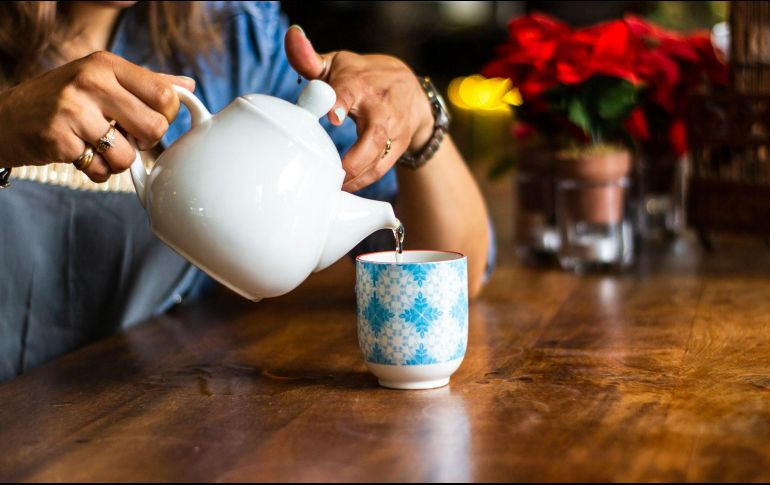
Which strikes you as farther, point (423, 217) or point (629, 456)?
point (423, 217)

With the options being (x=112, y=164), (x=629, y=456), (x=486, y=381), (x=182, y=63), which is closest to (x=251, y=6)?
(x=182, y=63)

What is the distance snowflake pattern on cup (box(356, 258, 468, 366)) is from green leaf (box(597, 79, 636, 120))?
712 millimetres

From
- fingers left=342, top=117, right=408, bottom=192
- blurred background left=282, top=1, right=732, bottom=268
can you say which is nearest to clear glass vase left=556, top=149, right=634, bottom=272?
fingers left=342, top=117, right=408, bottom=192

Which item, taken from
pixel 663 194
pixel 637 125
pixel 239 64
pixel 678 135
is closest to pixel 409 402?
pixel 239 64

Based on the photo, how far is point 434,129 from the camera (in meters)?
1.16

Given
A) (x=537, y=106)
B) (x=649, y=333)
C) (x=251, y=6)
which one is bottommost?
(x=649, y=333)

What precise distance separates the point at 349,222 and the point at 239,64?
65cm

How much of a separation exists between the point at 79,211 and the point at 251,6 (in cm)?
40

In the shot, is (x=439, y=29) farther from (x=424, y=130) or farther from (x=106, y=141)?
(x=106, y=141)

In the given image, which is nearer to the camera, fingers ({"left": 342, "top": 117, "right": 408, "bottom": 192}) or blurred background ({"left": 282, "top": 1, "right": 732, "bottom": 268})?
fingers ({"left": 342, "top": 117, "right": 408, "bottom": 192})

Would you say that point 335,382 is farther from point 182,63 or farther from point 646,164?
point 646,164

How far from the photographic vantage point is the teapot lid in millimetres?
763

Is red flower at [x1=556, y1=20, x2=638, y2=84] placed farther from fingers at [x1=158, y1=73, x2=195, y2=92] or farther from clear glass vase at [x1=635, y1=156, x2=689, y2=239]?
fingers at [x1=158, y1=73, x2=195, y2=92]

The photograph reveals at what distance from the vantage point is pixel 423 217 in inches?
50.0
